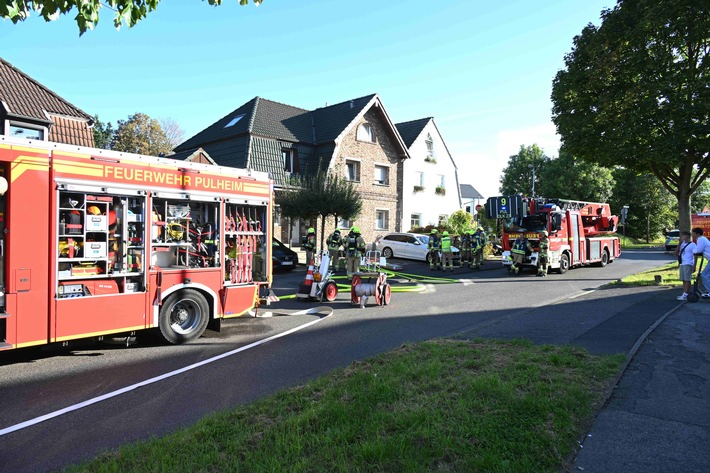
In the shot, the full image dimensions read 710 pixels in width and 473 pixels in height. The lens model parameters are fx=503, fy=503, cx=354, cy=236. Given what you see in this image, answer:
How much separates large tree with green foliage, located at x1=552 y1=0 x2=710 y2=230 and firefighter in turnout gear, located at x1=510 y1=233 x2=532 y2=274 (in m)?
3.86

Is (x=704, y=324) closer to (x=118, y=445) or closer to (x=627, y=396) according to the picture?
(x=627, y=396)

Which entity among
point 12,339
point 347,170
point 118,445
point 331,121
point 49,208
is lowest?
point 118,445

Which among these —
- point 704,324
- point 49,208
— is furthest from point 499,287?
point 49,208

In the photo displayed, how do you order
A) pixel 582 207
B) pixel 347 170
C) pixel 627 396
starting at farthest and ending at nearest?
pixel 347 170 < pixel 582 207 < pixel 627 396

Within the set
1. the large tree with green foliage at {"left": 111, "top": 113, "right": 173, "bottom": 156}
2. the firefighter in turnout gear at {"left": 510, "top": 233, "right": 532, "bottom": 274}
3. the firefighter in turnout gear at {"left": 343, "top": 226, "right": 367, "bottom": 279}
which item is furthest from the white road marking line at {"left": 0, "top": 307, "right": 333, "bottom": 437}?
the large tree with green foliage at {"left": 111, "top": 113, "right": 173, "bottom": 156}

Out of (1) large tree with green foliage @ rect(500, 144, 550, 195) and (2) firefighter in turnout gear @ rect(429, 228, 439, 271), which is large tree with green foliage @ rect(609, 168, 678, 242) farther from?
(2) firefighter in turnout gear @ rect(429, 228, 439, 271)

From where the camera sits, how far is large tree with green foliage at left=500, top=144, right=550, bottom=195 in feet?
212

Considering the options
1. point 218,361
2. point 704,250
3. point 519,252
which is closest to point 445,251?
point 519,252

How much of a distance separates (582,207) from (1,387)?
861 inches

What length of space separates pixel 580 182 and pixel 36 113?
1916 inches

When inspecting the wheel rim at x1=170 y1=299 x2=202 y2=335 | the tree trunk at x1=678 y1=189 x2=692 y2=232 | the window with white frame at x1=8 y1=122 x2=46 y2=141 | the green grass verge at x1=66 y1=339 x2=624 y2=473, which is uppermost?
the window with white frame at x1=8 y1=122 x2=46 y2=141

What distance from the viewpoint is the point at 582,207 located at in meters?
22.2

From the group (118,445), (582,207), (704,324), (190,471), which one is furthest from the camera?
(582,207)

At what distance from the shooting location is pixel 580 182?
52156mm
